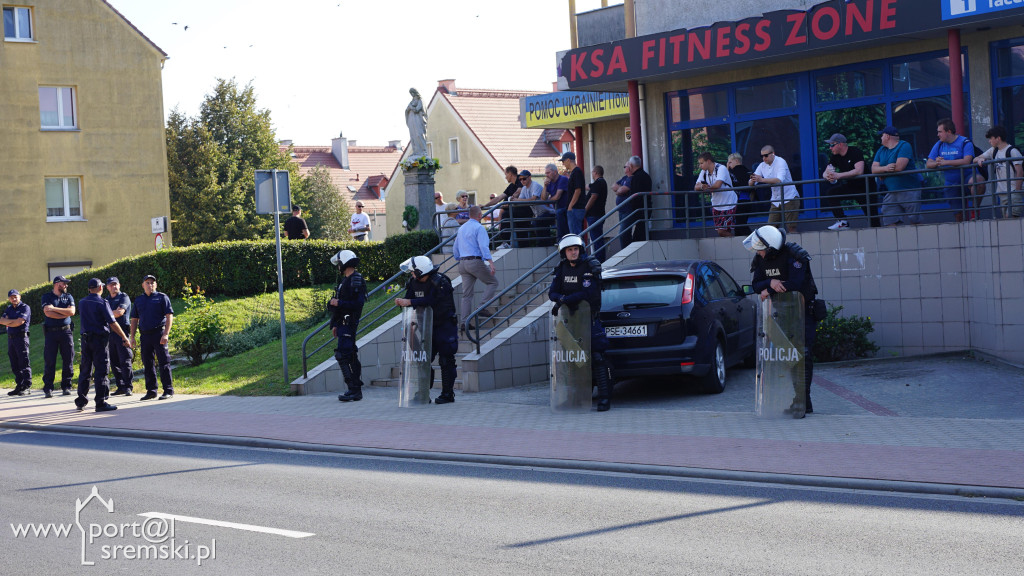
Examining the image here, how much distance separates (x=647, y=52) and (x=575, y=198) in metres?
3.39

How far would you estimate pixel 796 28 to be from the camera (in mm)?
17141

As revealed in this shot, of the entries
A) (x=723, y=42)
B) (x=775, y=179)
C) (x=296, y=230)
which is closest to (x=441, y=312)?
(x=775, y=179)

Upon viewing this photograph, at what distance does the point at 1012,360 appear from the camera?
520 inches

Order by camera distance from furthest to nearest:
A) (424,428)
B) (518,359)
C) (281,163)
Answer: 1. (281,163)
2. (518,359)
3. (424,428)

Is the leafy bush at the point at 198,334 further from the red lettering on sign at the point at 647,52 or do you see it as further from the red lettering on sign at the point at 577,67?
the red lettering on sign at the point at 647,52

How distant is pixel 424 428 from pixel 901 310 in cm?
734

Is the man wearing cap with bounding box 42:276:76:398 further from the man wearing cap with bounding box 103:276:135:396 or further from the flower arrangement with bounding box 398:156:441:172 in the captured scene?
the flower arrangement with bounding box 398:156:441:172

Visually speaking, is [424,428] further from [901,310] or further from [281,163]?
[281,163]

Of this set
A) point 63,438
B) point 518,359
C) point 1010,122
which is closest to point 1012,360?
point 1010,122

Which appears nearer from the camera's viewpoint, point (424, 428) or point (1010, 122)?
point (424, 428)

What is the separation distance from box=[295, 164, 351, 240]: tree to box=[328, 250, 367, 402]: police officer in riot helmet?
152 ft

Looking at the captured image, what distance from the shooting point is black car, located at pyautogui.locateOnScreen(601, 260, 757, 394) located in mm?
12000

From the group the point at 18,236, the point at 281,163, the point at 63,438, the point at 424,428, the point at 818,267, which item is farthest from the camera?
the point at 281,163

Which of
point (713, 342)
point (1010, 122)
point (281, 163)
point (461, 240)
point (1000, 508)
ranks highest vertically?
point (281, 163)
